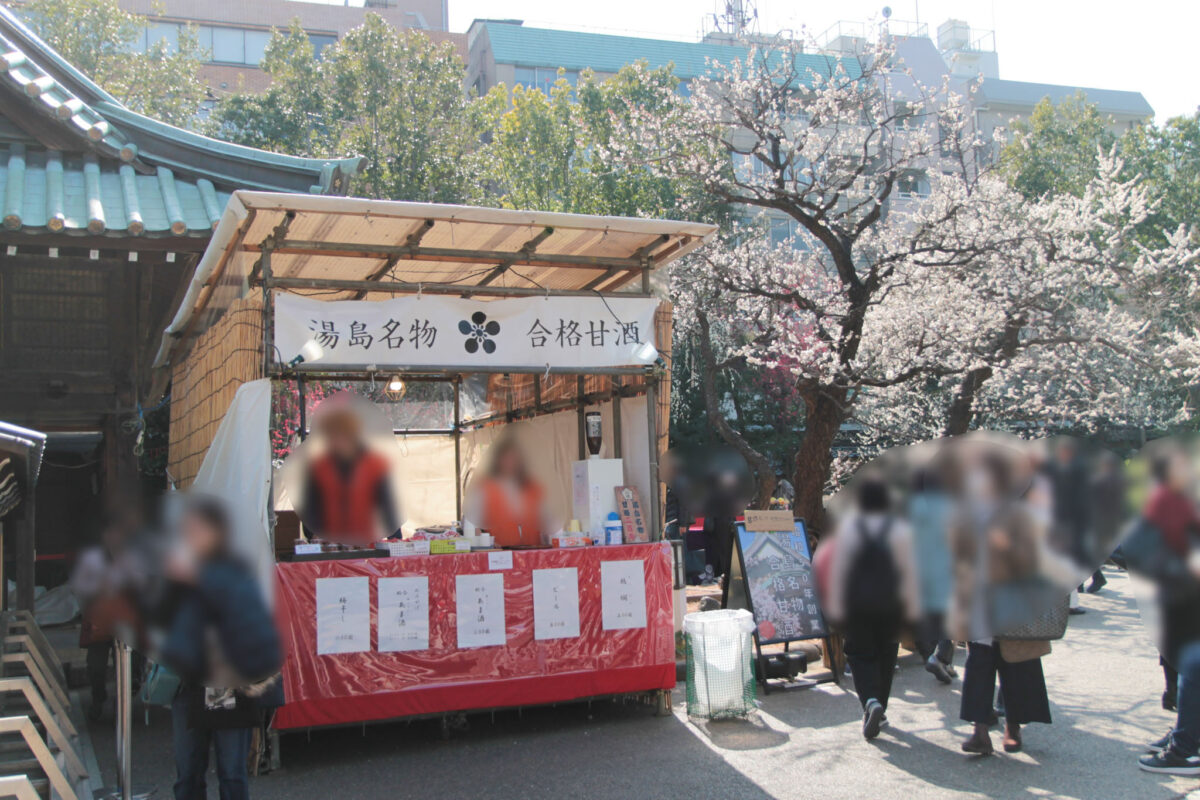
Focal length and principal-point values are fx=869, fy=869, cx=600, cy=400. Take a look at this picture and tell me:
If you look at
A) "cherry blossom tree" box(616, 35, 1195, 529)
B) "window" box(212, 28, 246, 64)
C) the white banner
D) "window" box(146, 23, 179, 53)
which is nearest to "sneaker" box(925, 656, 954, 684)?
"cherry blossom tree" box(616, 35, 1195, 529)

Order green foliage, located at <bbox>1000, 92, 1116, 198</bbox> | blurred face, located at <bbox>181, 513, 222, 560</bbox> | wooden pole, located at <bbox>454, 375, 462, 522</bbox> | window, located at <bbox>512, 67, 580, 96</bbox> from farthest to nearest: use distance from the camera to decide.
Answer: window, located at <bbox>512, 67, 580, 96</bbox>
green foliage, located at <bbox>1000, 92, 1116, 198</bbox>
wooden pole, located at <bbox>454, 375, 462, 522</bbox>
blurred face, located at <bbox>181, 513, 222, 560</bbox>

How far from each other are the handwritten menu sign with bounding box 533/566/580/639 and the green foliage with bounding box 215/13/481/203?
15695 mm

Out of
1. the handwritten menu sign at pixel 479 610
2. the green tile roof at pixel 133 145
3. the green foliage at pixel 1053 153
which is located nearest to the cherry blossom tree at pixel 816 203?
the green tile roof at pixel 133 145

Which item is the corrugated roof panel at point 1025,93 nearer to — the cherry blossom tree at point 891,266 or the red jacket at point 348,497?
the cherry blossom tree at point 891,266

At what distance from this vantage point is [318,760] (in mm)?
5922

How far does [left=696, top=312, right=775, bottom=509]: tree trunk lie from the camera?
14.6m

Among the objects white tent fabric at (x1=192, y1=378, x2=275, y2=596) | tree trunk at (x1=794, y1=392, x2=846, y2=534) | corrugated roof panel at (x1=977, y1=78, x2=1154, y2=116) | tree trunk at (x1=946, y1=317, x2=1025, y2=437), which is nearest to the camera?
white tent fabric at (x1=192, y1=378, x2=275, y2=596)

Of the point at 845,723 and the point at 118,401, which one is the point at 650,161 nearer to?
the point at 118,401

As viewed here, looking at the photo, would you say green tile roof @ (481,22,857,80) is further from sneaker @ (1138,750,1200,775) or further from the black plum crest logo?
sneaker @ (1138,750,1200,775)

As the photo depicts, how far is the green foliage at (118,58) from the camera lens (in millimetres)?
19641

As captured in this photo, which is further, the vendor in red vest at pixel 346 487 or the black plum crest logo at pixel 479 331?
the black plum crest logo at pixel 479 331

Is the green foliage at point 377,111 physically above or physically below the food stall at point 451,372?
above

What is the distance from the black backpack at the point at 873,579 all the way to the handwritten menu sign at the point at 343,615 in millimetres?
5151

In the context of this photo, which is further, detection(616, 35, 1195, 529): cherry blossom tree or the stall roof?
detection(616, 35, 1195, 529): cherry blossom tree
